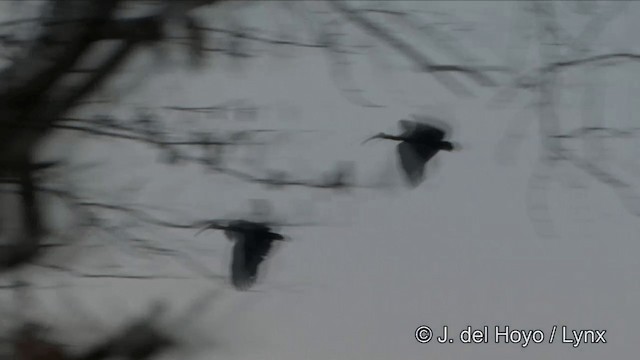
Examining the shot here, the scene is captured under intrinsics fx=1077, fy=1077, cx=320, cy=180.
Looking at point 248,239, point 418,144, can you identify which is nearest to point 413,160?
point 418,144

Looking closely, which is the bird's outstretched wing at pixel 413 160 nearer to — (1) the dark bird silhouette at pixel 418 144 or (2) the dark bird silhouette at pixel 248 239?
(1) the dark bird silhouette at pixel 418 144

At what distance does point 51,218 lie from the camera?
2219mm

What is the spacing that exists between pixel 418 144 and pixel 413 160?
0.04 m

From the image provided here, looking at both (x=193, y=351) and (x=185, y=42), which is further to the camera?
(x=193, y=351)

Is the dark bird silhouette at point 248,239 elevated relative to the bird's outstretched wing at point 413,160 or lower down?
lower down

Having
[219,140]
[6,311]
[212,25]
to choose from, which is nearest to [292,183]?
[219,140]

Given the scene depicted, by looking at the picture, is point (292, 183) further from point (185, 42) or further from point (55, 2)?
point (55, 2)

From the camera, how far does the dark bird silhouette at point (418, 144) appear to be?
7.80 feet

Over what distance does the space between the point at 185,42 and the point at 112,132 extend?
24 cm

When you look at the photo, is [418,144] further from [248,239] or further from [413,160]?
[248,239]

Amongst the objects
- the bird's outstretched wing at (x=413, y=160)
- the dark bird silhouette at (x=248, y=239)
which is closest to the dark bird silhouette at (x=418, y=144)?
the bird's outstretched wing at (x=413, y=160)

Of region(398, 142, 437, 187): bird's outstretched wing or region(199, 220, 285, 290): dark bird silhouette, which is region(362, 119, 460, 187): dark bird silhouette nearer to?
region(398, 142, 437, 187): bird's outstretched wing

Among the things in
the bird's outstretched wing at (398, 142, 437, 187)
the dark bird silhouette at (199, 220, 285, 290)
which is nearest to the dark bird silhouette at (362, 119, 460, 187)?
the bird's outstretched wing at (398, 142, 437, 187)

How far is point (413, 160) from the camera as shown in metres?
2.39
